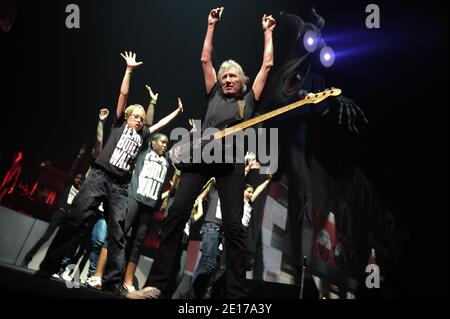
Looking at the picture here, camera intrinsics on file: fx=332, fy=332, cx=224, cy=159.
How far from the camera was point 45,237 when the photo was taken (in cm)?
425

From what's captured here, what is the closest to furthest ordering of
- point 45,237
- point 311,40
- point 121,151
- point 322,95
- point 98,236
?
point 121,151 → point 322,95 → point 98,236 → point 45,237 → point 311,40

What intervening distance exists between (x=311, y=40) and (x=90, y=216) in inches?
214

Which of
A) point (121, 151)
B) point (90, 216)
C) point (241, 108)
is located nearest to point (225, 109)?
point (241, 108)

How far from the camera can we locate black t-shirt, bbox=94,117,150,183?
313 centimetres

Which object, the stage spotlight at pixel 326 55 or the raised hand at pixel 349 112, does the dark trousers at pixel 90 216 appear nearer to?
the stage spotlight at pixel 326 55

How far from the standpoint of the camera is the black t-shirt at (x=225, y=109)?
2762mm

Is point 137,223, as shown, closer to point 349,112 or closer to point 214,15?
point 214,15

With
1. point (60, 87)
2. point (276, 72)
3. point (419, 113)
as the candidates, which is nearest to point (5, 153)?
point (60, 87)

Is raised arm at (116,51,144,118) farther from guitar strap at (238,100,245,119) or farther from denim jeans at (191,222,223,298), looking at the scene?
denim jeans at (191,222,223,298)

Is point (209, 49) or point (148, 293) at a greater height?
point (209, 49)

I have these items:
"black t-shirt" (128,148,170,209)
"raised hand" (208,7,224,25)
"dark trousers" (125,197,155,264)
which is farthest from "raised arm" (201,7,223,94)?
"dark trousers" (125,197,155,264)

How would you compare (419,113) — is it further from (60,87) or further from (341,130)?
(60,87)

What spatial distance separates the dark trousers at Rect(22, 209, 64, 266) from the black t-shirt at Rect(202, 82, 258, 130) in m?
2.76

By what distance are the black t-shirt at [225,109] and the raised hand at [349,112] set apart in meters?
5.13
